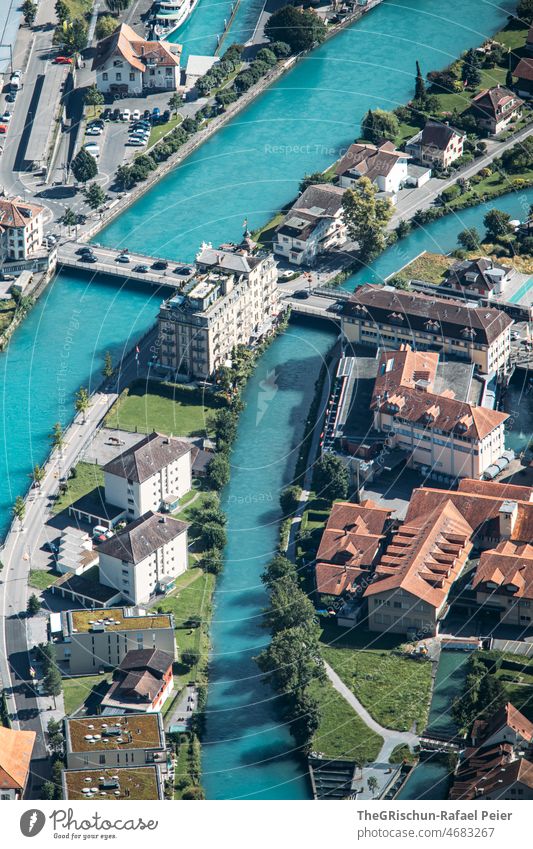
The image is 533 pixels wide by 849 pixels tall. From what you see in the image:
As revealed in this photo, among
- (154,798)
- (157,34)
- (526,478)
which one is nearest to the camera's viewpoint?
(154,798)

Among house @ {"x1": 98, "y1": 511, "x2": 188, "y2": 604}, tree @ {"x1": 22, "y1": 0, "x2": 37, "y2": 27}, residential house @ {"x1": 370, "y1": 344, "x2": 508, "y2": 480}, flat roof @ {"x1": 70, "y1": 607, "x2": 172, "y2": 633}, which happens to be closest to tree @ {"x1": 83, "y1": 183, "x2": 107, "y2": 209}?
tree @ {"x1": 22, "y1": 0, "x2": 37, "y2": 27}

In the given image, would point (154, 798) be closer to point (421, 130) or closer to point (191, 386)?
point (191, 386)

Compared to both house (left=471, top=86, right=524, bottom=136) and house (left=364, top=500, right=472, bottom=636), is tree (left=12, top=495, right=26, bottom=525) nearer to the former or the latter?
house (left=364, top=500, right=472, bottom=636)

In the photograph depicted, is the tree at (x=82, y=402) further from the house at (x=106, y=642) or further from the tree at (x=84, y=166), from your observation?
the tree at (x=84, y=166)

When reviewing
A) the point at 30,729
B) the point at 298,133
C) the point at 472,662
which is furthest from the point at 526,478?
the point at 298,133

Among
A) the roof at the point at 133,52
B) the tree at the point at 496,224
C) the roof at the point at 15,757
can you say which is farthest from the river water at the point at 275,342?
the roof at the point at 15,757

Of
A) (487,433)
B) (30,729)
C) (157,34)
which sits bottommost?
(30,729)
